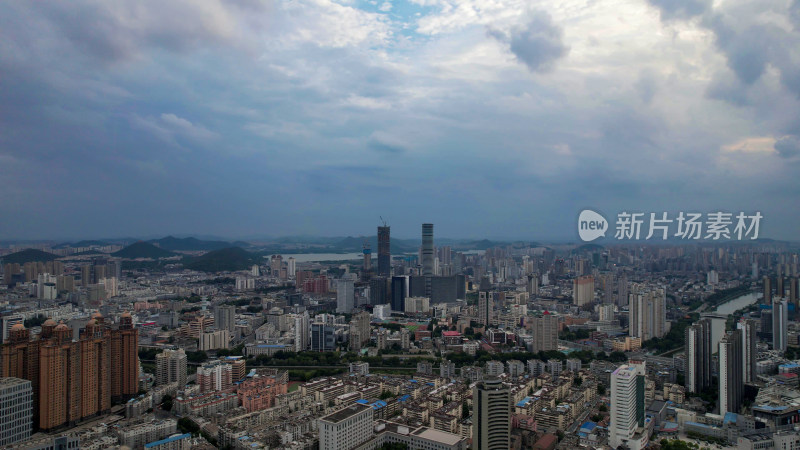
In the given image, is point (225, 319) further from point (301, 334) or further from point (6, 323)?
point (6, 323)

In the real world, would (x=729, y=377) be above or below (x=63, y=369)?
below

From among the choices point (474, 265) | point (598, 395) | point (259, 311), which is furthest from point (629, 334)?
point (474, 265)

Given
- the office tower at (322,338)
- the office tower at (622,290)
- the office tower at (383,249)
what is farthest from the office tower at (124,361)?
the office tower at (383,249)

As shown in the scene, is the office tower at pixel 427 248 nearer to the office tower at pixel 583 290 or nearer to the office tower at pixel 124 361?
the office tower at pixel 583 290

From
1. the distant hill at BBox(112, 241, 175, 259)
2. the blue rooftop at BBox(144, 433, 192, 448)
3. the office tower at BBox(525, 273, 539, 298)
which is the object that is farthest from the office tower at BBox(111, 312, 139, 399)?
the distant hill at BBox(112, 241, 175, 259)

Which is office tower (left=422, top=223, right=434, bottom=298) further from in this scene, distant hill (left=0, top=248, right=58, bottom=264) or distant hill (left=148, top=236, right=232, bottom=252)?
distant hill (left=148, top=236, right=232, bottom=252)

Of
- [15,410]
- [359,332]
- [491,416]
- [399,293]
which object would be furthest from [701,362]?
[399,293]
